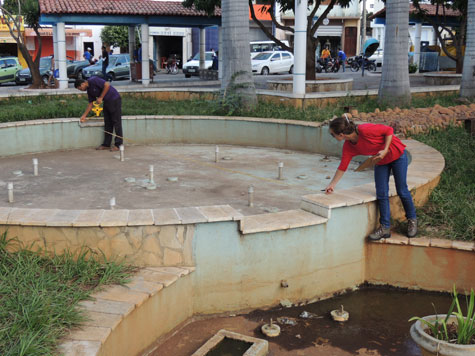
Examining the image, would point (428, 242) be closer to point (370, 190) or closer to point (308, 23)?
point (370, 190)

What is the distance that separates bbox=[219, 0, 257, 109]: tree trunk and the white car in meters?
19.3

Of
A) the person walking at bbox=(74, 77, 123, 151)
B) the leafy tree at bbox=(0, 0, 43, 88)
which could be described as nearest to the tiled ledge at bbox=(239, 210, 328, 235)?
the person walking at bbox=(74, 77, 123, 151)

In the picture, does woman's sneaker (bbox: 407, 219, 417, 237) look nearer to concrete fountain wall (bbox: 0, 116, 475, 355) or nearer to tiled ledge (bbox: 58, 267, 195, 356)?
concrete fountain wall (bbox: 0, 116, 475, 355)

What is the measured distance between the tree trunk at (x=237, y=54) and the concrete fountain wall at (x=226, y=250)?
7.48 metres

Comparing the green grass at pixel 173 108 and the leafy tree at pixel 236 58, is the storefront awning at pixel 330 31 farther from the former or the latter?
the leafy tree at pixel 236 58

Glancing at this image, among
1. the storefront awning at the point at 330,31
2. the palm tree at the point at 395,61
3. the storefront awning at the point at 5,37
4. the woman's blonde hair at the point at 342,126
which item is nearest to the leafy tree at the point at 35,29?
the palm tree at the point at 395,61

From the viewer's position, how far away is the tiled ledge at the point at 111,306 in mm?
3742

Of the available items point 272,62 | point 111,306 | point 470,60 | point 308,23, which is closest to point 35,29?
point 308,23

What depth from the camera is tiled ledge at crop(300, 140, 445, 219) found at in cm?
558

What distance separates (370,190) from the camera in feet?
19.9

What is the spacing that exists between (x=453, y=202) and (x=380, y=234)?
1.11 meters

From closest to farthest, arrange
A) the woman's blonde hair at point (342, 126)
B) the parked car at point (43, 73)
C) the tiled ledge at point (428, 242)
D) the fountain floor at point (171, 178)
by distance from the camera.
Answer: the woman's blonde hair at point (342, 126), the tiled ledge at point (428, 242), the fountain floor at point (171, 178), the parked car at point (43, 73)

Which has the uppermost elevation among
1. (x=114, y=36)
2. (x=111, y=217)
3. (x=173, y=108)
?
(x=114, y=36)

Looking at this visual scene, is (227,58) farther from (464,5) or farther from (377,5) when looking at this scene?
(377,5)
